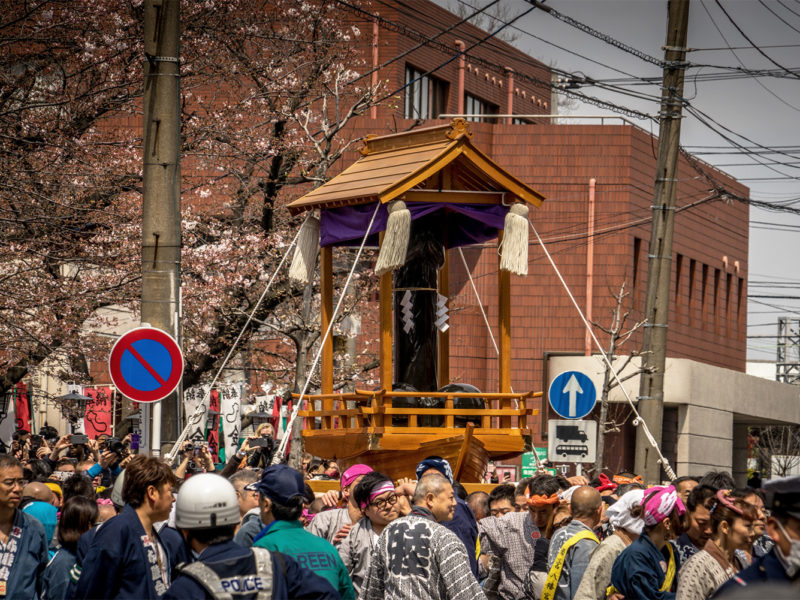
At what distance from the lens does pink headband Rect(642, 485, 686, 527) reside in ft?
25.0

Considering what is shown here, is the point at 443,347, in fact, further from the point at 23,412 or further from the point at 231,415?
the point at 23,412

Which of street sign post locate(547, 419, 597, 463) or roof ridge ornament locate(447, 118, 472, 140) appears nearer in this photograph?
roof ridge ornament locate(447, 118, 472, 140)

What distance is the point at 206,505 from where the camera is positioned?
524 centimetres

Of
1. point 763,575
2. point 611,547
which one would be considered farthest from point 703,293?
point 763,575

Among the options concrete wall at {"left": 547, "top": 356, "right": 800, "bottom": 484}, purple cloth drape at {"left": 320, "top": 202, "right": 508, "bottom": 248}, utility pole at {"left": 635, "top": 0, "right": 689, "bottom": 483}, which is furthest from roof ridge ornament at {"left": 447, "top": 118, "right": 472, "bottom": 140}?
concrete wall at {"left": 547, "top": 356, "right": 800, "bottom": 484}

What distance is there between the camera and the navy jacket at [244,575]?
5.02 m

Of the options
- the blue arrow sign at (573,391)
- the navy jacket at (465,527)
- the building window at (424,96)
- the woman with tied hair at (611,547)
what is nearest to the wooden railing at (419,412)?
the blue arrow sign at (573,391)

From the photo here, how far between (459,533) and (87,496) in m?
2.61

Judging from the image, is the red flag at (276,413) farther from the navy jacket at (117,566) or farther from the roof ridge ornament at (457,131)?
the navy jacket at (117,566)

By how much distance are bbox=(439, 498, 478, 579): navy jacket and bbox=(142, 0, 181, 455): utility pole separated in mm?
2318

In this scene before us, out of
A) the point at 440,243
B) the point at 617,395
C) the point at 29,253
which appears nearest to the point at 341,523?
the point at 440,243

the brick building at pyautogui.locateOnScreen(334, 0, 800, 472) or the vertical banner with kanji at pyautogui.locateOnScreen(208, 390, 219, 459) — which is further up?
the brick building at pyautogui.locateOnScreen(334, 0, 800, 472)

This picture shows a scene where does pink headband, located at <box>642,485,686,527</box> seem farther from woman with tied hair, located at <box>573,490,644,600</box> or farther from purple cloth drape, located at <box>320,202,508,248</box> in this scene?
purple cloth drape, located at <box>320,202,508,248</box>

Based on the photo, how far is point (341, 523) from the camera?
9258mm
